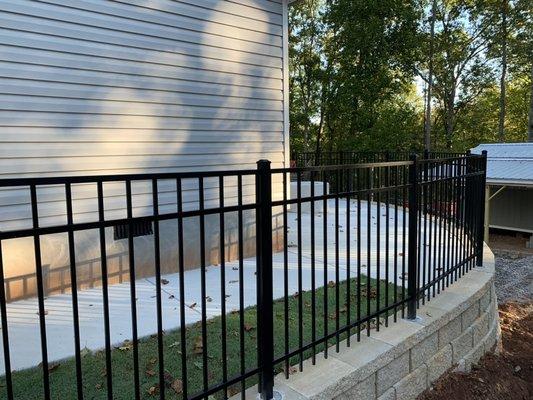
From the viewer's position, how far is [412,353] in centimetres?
321

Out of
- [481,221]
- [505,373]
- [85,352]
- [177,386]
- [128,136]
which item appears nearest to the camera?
[177,386]

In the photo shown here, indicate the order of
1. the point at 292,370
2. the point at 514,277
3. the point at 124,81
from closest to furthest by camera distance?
1. the point at 292,370
2. the point at 124,81
3. the point at 514,277

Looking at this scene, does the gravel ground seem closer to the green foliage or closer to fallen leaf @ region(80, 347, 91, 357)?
fallen leaf @ region(80, 347, 91, 357)

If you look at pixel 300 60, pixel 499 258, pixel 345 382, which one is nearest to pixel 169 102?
pixel 345 382

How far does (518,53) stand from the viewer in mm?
19297

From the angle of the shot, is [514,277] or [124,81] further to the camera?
[514,277]

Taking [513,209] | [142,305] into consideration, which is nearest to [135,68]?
[142,305]

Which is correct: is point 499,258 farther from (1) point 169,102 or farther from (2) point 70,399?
(2) point 70,399

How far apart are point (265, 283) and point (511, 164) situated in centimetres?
1487

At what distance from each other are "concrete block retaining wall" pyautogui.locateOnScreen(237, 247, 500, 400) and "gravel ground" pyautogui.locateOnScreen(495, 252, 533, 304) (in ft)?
11.9

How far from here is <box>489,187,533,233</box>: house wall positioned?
53.0ft

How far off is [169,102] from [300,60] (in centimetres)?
1660

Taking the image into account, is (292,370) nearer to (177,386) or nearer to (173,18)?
(177,386)

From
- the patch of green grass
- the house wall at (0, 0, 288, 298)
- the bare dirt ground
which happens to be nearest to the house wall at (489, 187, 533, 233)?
the bare dirt ground
